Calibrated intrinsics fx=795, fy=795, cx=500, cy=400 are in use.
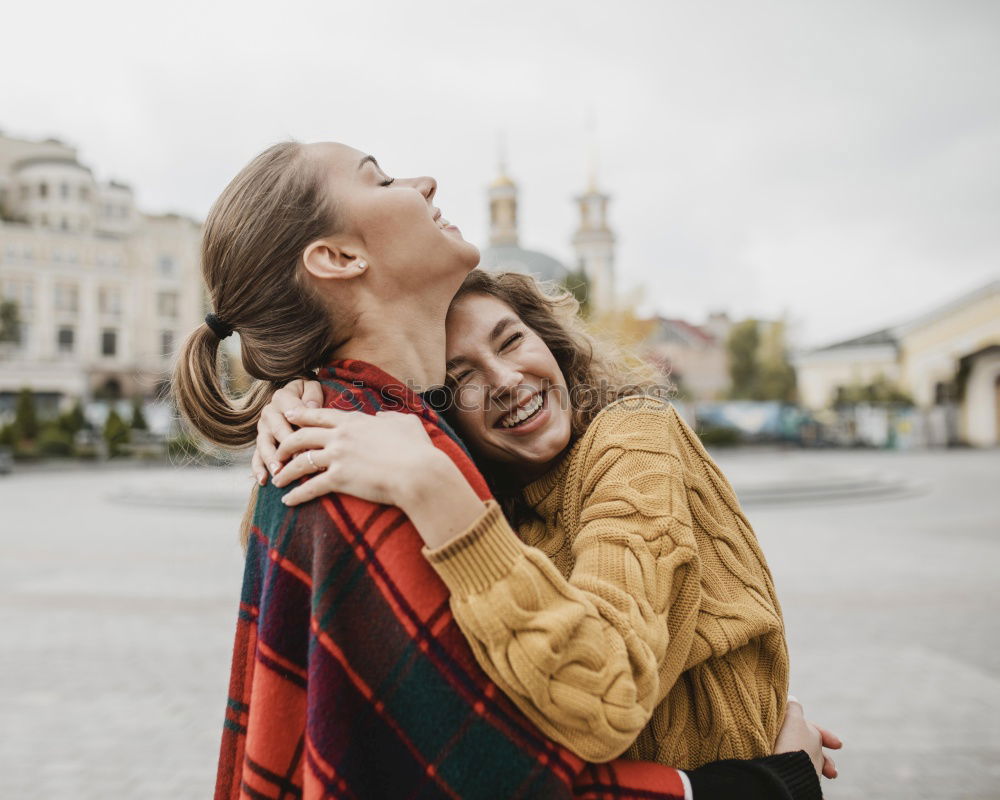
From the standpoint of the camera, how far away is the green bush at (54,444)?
30.9 meters

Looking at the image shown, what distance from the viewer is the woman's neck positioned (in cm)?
157

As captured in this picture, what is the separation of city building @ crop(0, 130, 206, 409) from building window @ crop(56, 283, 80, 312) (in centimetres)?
7

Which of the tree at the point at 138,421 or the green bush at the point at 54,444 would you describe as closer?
the green bush at the point at 54,444

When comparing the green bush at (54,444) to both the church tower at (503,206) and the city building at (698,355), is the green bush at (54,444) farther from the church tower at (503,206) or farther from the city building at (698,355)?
the city building at (698,355)

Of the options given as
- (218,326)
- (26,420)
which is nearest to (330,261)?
(218,326)

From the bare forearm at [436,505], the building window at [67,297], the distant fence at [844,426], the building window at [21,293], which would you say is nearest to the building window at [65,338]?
the building window at [67,297]

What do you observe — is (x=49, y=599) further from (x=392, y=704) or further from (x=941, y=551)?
(x=941, y=551)

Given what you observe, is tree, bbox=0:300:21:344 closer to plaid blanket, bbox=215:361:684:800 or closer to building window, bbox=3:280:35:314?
building window, bbox=3:280:35:314

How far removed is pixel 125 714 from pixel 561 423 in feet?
15.1

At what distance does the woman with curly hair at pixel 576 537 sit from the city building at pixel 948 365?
4279 centimetres

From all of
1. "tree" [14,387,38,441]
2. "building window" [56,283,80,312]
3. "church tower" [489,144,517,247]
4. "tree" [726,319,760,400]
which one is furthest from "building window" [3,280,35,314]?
"tree" [726,319,760,400]

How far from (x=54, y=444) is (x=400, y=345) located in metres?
34.2

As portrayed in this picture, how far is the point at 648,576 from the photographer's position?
133 centimetres

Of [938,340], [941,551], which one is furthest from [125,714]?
[938,340]
